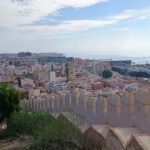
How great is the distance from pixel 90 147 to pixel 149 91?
73.9 inches

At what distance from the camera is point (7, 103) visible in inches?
590

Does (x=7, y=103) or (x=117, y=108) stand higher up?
(x=117, y=108)

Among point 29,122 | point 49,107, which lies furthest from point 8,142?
point 49,107

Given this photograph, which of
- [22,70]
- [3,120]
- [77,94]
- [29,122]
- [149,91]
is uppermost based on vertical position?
[149,91]

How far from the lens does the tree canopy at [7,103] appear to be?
14.9 m

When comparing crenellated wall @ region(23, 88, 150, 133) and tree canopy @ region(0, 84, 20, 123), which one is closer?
crenellated wall @ region(23, 88, 150, 133)

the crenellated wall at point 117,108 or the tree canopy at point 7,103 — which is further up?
the crenellated wall at point 117,108

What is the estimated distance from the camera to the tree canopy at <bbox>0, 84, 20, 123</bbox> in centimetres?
1490

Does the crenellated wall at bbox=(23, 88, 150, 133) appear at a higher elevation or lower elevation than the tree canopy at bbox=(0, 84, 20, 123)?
higher

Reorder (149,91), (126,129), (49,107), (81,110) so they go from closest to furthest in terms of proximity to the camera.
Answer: (149,91) < (126,129) < (81,110) < (49,107)

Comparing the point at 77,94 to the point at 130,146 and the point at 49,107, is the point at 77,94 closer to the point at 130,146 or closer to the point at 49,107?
the point at 49,107

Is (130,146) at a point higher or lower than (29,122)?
higher

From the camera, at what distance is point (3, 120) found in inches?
590

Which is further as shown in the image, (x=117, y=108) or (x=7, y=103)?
(x=7, y=103)
